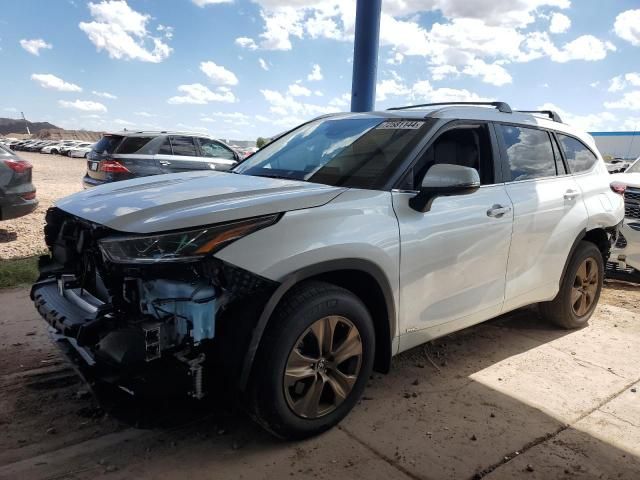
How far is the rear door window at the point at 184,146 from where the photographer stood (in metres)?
10.2

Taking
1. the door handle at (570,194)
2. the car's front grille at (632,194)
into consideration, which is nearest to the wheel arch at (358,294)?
the door handle at (570,194)

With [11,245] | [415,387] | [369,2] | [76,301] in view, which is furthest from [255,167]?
[11,245]

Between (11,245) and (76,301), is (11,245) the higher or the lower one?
the lower one

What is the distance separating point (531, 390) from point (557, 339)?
1243mm

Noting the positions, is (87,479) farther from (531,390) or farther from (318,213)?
(531,390)

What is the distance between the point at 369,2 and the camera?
720cm

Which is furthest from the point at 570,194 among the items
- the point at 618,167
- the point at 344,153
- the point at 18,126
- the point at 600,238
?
the point at 18,126

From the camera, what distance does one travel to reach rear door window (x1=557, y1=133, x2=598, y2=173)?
4426 mm

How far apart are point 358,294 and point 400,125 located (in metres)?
1.22

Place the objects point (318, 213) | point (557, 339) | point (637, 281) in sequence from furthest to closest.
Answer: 1. point (637, 281)
2. point (557, 339)
3. point (318, 213)

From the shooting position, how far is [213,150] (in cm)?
1096

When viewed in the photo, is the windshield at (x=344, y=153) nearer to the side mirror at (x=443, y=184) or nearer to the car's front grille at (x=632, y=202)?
the side mirror at (x=443, y=184)

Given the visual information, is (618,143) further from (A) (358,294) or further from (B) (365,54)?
(A) (358,294)

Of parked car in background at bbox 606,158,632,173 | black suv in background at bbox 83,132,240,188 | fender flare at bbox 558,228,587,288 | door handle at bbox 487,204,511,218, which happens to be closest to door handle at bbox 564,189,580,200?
fender flare at bbox 558,228,587,288
